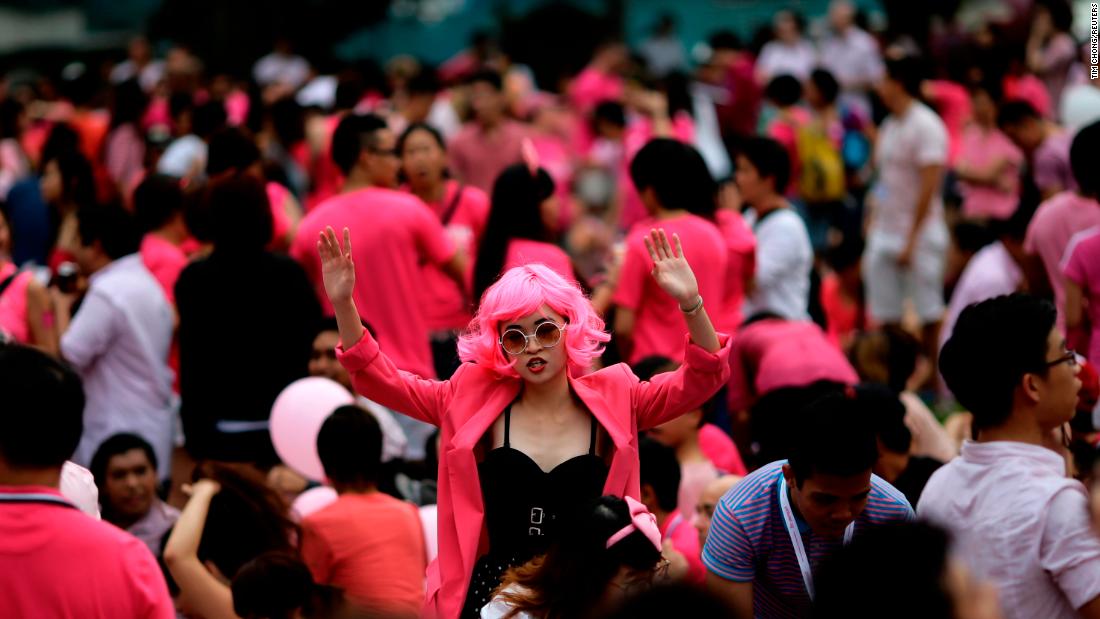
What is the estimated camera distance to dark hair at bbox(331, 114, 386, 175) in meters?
7.32

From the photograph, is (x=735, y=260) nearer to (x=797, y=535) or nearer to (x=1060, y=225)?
(x=1060, y=225)

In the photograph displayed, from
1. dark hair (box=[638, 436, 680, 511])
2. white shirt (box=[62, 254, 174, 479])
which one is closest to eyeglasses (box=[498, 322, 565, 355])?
dark hair (box=[638, 436, 680, 511])

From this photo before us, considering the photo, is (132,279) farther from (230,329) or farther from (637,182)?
(637,182)

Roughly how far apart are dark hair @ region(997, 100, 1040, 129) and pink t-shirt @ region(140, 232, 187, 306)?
18.5ft

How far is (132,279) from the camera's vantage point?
22.6 feet

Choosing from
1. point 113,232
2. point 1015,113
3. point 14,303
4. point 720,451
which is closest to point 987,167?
point 1015,113

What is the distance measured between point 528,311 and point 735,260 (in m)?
3.29

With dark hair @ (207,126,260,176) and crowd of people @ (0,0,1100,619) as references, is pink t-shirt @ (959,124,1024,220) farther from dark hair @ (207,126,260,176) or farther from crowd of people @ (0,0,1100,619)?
dark hair @ (207,126,260,176)

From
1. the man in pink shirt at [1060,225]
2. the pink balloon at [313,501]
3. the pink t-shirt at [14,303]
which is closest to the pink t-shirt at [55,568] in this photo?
the pink balloon at [313,501]

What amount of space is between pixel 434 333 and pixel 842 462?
403 cm

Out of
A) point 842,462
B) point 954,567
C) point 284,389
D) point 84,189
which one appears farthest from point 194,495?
point 84,189

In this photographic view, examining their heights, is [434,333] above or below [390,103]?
above

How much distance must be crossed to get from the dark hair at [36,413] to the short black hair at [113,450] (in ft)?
8.29

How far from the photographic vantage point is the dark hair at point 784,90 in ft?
41.0
